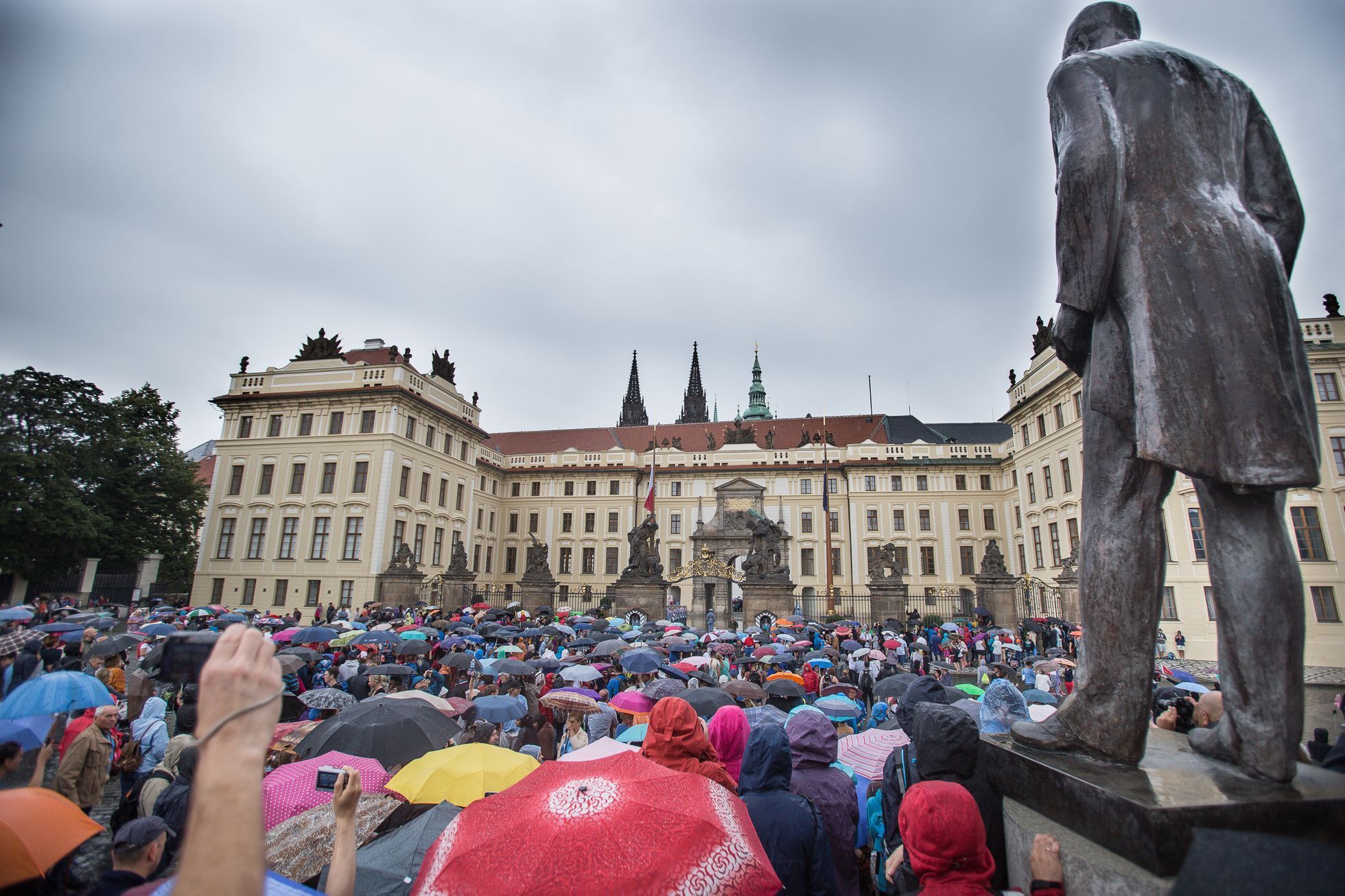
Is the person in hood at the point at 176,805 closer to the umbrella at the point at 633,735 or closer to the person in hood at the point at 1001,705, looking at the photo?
→ the umbrella at the point at 633,735

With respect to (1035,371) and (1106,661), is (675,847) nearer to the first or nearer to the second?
(1106,661)

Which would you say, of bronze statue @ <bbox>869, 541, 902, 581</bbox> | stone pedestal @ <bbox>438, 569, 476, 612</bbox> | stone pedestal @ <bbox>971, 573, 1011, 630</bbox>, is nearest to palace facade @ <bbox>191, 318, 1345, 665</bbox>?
stone pedestal @ <bbox>971, 573, 1011, 630</bbox>

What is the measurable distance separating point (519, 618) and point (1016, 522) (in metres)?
33.1

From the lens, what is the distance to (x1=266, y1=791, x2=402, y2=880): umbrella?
311cm

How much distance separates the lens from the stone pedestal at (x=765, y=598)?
2492cm

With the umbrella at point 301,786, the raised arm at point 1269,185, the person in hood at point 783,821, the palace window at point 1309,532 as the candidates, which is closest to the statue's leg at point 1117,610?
the person in hood at point 783,821

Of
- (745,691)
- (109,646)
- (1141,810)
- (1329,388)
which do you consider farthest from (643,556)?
(1329,388)

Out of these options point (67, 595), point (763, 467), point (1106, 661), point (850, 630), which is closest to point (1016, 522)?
point (763, 467)

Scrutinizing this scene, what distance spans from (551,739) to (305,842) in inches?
144

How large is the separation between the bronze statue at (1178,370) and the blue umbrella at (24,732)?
20.5ft

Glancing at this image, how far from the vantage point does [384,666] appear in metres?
9.28

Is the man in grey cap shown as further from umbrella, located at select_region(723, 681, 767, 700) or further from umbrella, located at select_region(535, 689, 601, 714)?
umbrella, located at select_region(723, 681, 767, 700)

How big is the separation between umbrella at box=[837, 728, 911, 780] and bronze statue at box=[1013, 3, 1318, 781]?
6.91 ft

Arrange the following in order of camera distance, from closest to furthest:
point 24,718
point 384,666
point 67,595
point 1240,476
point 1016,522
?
point 1240,476, point 24,718, point 384,666, point 67,595, point 1016,522
